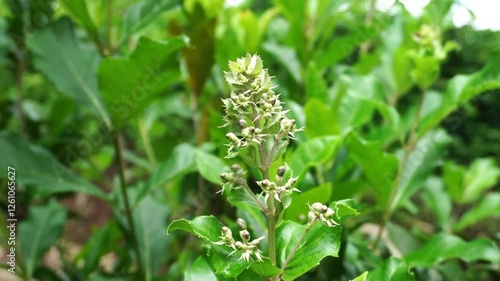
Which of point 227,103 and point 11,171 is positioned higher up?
point 227,103

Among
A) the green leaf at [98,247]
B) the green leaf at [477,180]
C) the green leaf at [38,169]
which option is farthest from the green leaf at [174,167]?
the green leaf at [477,180]

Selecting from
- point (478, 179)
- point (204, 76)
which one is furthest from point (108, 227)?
point (478, 179)

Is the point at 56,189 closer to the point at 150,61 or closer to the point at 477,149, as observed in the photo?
the point at 150,61

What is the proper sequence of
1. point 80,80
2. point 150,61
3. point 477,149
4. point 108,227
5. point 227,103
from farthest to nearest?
point 477,149 → point 108,227 → point 80,80 → point 150,61 → point 227,103

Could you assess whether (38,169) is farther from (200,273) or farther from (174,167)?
(200,273)

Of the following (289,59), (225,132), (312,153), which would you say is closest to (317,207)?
(312,153)

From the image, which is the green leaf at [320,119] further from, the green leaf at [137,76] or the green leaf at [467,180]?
the green leaf at [467,180]

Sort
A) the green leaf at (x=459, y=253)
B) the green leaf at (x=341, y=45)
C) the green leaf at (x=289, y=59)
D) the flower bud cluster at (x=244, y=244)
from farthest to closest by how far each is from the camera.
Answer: the green leaf at (x=289, y=59), the green leaf at (x=341, y=45), the green leaf at (x=459, y=253), the flower bud cluster at (x=244, y=244)

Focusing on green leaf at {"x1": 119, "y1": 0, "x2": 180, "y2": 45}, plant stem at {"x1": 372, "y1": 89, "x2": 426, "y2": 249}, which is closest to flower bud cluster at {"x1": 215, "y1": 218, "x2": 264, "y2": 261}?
plant stem at {"x1": 372, "y1": 89, "x2": 426, "y2": 249}
